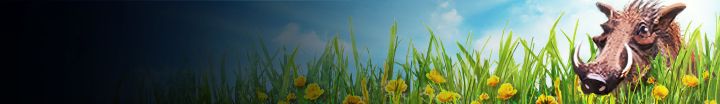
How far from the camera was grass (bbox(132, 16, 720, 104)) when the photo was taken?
84.4 inches

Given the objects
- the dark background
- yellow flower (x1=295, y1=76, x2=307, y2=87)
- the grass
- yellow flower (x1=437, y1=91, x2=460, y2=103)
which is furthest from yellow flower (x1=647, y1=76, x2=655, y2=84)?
the dark background

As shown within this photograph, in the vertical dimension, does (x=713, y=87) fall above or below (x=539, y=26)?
below

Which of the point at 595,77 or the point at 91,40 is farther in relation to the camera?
the point at 91,40

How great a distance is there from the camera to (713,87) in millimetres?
2160

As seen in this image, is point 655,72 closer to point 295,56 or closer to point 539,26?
point 539,26

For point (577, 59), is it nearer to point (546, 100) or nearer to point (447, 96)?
point (546, 100)

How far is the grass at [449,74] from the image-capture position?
2145 millimetres

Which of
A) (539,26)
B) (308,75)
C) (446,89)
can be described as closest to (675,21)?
(539,26)

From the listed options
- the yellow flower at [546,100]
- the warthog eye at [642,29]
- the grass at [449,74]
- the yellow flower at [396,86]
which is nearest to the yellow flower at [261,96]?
the grass at [449,74]

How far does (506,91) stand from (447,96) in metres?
0.12

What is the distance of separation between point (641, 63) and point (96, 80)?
1.14 m

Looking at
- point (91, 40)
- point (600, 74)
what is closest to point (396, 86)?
point (600, 74)

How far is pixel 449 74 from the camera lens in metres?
2.17

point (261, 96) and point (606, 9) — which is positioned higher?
point (606, 9)
